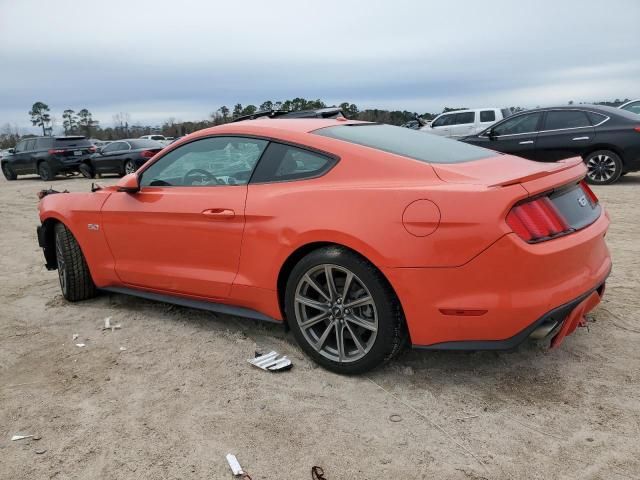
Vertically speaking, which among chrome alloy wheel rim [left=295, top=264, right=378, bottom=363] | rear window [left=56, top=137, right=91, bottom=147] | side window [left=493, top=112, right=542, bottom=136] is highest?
rear window [left=56, top=137, right=91, bottom=147]

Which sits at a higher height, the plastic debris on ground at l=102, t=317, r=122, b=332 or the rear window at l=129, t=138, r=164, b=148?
the rear window at l=129, t=138, r=164, b=148

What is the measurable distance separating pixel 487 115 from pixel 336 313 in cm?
1639

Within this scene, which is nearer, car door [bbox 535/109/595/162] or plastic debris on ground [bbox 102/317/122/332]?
plastic debris on ground [bbox 102/317/122/332]

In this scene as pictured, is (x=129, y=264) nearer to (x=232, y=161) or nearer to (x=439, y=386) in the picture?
(x=232, y=161)

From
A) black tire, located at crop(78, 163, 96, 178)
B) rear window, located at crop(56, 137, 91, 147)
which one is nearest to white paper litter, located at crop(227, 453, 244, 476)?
black tire, located at crop(78, 163, 96, 178)

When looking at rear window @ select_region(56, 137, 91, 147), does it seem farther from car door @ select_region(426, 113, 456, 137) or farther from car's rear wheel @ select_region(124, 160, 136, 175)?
car door @ select_region(426, 113, 456, 137)

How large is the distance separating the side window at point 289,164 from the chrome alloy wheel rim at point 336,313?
56 cm

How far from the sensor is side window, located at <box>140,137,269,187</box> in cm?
333

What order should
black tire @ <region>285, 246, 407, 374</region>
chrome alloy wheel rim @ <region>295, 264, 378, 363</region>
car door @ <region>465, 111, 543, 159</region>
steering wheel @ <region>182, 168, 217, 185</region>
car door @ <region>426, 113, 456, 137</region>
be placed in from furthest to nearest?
1. car door @ <region>426, 113, 456, 137</region>
2. car door @ <region>465, 111, 543, 159</region>
3. steering wheel @ <region>182, 168, 217, 185</region>
4. chrome alloy wheel rim @ <region>295, 264, 378, 363</region>
5. black tire @ <region>285, 246, 407, 374</region>

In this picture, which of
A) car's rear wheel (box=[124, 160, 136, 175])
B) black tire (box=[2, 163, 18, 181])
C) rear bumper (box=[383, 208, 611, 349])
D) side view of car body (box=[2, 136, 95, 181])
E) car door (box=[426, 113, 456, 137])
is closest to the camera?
rear bumper (box=[383, 208, 611, 349])

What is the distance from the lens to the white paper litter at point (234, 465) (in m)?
2.20

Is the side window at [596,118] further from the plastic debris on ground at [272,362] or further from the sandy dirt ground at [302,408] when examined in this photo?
the plastic debris on ground at [272,362]

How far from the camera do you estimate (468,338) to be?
8.38ft

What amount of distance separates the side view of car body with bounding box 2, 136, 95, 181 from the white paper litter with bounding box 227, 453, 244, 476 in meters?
18.0
